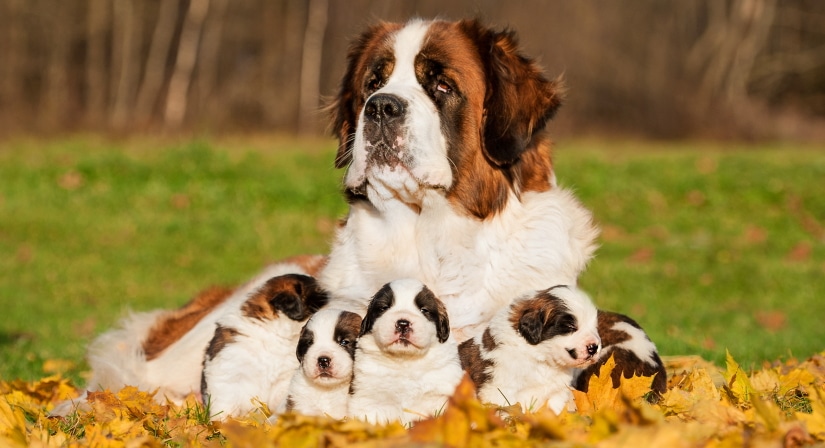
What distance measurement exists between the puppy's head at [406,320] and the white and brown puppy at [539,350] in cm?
27

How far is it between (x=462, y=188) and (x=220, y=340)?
1.49m

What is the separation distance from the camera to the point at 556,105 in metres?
5.14

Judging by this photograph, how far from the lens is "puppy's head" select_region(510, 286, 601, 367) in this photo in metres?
4.22

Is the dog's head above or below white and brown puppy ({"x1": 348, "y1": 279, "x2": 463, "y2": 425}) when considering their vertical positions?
above

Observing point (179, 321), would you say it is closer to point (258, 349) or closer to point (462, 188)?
point (258, 349)

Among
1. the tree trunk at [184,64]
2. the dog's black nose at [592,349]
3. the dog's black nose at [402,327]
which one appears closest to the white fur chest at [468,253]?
the dog's black nose at [592,349]

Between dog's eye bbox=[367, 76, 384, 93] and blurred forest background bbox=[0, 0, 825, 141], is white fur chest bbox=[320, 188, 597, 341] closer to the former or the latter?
dog's eye bbox=[367, 76, 384, 93]

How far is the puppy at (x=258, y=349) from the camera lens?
4961 mm

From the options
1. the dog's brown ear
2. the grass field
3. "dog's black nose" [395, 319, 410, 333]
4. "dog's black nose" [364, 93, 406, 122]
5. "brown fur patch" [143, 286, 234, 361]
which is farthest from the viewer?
the grass field

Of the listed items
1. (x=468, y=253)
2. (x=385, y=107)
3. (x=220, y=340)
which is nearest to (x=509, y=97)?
(x=385, y=107)

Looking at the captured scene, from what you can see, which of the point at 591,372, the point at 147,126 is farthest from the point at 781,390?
the point at 147,126

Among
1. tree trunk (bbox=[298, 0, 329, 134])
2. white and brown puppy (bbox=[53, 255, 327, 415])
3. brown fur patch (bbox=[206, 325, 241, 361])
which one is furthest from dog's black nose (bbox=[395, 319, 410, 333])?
tree trunk (bbox=[298, 0, 329, 134])

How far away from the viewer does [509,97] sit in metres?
4.92

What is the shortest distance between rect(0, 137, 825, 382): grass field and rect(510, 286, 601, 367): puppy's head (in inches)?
185
